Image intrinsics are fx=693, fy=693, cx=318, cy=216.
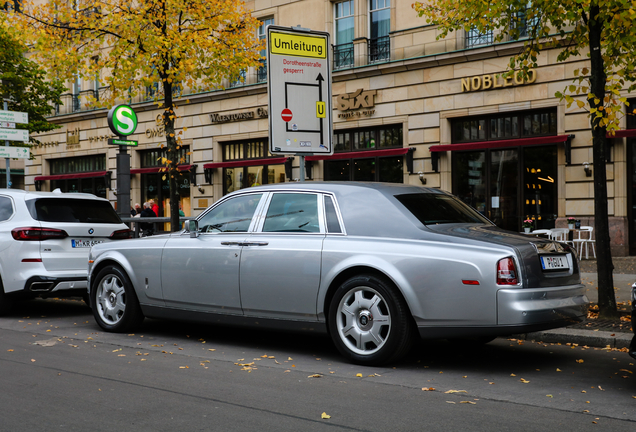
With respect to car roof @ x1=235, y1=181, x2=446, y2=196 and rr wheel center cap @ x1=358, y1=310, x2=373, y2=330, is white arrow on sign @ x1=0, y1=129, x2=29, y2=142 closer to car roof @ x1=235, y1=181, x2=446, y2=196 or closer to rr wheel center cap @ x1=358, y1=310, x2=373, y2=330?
car roof @ x1=235, y1=181, x2=446, y2=196

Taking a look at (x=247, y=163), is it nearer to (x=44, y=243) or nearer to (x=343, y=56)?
(x=343, y=56)

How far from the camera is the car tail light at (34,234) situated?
8.95m

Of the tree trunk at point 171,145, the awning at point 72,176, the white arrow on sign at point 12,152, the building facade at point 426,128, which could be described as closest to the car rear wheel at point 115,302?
the tree trunk at point 171,145

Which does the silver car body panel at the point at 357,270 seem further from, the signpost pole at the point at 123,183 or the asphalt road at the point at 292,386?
the signpost pole at the point at 123,183

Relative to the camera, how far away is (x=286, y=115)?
9.88m

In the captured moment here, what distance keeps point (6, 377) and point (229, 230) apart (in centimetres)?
244

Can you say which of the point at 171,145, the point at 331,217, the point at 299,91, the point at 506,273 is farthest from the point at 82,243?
the point at 506,273

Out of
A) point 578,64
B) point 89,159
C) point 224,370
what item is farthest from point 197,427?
point 89,159

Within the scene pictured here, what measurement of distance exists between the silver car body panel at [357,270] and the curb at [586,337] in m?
1.15

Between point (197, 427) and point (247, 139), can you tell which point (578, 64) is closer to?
point (247, 139)

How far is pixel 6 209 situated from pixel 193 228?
3.64 m

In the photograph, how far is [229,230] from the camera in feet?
22.9

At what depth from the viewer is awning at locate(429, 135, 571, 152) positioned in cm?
1734

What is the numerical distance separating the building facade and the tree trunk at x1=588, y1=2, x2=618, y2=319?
656cm
